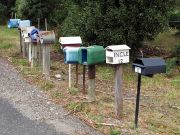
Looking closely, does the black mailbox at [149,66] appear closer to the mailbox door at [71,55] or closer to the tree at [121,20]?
the mailbox door at [71,55]

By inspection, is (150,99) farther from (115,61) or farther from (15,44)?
(15,44)

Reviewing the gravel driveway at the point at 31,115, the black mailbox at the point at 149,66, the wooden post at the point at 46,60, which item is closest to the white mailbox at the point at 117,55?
the black mailbox at the point at 149,66

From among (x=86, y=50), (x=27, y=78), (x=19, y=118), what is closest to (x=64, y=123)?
(x=19, y=118)

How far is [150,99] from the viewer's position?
7.62m

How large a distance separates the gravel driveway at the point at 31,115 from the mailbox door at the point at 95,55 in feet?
2.84

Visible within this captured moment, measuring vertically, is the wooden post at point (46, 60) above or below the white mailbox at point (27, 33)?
below

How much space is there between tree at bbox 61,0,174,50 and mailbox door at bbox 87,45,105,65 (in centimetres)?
388

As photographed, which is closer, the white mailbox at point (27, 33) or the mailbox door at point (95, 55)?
the mailbox door at point (95, 55)

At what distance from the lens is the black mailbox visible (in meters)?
5.69

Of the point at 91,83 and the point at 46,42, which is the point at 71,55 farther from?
the point at 46,42

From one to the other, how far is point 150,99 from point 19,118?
92.6 inches

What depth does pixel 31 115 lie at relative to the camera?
6516 millimetres

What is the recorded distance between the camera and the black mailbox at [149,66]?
5.69m

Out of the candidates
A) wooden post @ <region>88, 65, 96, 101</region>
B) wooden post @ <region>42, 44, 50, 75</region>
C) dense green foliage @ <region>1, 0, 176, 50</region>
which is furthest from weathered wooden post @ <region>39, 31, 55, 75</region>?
wooden post @ <region>88, 65, 96, 101</region>
